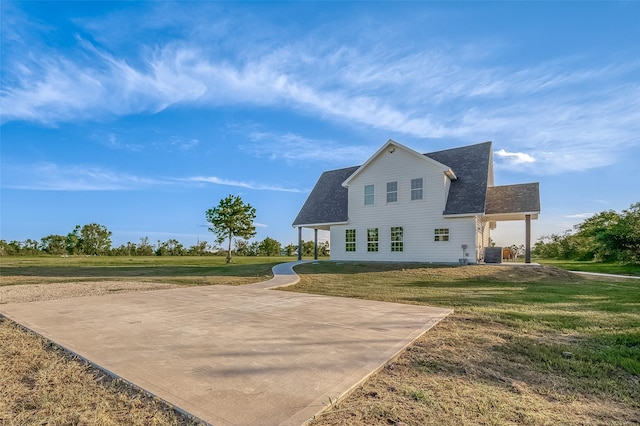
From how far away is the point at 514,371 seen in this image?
11.4ft

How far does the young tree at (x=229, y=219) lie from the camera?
2778cm

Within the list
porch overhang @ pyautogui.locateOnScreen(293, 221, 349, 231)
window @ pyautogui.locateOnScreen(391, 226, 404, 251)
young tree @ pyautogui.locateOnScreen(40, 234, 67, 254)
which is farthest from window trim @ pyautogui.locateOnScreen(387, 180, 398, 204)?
young tree @ pyautogui.locateOnScreen(40, 234, 67, 254)

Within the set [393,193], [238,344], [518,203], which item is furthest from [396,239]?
[238,344]

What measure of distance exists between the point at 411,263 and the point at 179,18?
14.9 meters

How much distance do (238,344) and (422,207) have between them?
15048mm

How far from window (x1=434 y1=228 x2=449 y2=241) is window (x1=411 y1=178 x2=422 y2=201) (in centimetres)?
207

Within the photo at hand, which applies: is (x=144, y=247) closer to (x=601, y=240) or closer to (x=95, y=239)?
(x=95, y=239)

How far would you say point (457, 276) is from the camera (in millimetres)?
13305

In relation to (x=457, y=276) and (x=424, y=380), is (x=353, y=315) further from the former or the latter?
(x=457, y=276)

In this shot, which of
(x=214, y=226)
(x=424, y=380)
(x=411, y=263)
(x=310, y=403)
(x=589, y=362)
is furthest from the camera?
(x=214, y=226)

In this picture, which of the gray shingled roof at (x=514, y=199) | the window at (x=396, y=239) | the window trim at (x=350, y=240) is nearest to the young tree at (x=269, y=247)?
the window trim at (x=350, y=240)

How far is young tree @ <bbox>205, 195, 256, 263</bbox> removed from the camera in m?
27.8

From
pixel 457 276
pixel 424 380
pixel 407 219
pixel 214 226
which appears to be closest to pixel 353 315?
pixel 424 380

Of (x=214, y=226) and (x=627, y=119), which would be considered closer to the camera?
(x=627, y=119)
